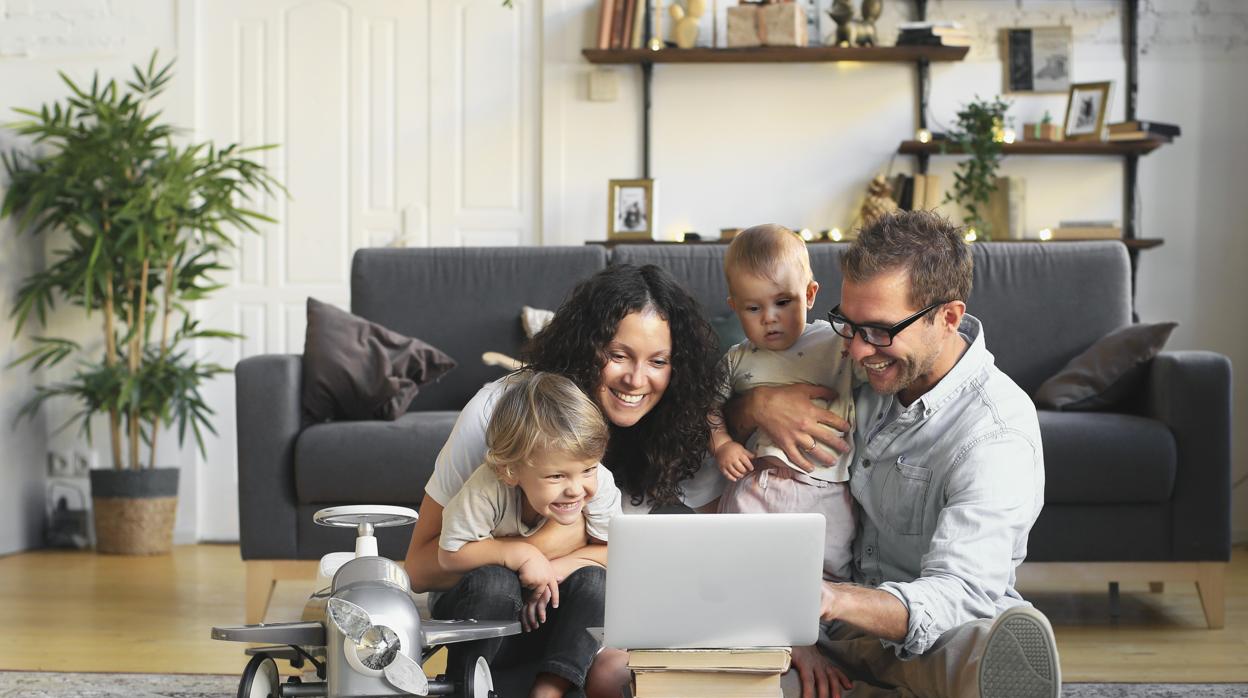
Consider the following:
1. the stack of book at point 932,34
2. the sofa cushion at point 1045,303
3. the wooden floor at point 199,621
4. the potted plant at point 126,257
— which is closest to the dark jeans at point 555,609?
the wooden floor at point 199,621

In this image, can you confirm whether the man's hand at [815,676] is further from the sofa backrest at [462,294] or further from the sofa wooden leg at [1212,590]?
the sofa backrest at [462,294]

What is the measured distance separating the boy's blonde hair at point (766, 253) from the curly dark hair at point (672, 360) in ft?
0.40

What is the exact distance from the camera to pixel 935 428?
190cm

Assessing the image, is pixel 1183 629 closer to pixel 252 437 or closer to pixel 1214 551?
pixel 1214 551

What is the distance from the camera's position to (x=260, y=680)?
5.47 ft

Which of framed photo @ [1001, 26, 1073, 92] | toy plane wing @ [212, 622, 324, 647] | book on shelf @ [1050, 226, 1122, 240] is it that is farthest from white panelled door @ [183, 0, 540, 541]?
toy plane wing @ [212, 622, 324, 647]

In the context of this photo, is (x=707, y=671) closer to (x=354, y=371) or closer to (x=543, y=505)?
(x=543, y=505)

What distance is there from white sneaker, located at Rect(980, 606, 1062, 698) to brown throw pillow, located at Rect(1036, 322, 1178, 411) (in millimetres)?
1929

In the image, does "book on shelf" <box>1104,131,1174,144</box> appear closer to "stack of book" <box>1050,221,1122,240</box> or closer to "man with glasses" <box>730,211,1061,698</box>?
"stack of book" <box>1050,221,1122,240</box>

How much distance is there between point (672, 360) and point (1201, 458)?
176cm

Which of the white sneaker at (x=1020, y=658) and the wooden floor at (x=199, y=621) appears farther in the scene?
the wooden floor at (x=199, y=621)

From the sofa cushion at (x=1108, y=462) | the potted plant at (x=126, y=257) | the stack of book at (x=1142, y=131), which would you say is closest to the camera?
the sofa cushion at (x=1108, y=462)

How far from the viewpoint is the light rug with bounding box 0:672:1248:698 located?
259 cm

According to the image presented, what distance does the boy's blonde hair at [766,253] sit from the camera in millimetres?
2109
